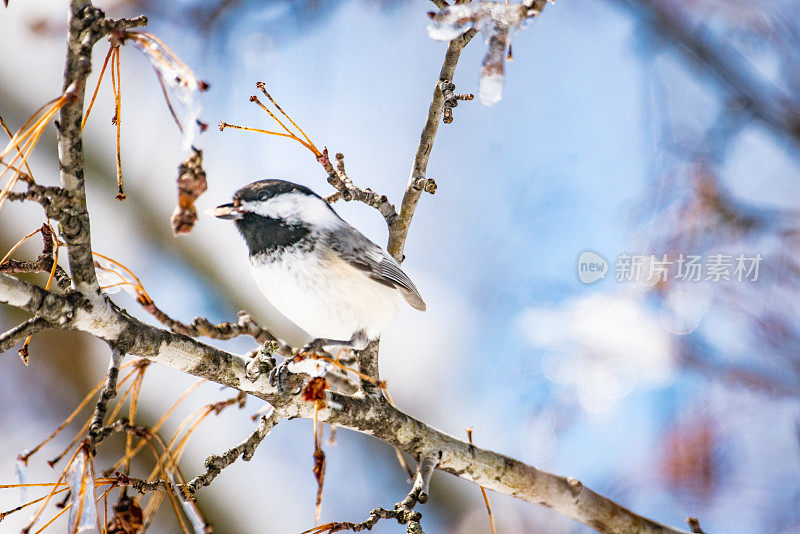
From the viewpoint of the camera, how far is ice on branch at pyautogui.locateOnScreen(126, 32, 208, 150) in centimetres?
38

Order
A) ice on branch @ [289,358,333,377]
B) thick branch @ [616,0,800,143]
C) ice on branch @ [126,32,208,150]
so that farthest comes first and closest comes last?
thick branch @ [616,0,800,143]
ice on branch @ [289,358,333,377]
ice on branch @ [126,32,208,150]

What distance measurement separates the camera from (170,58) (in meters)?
0.39

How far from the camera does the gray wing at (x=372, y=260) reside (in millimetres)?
668

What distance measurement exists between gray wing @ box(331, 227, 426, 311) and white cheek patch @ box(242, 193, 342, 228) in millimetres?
29

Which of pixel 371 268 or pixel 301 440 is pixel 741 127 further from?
pixel 301 440

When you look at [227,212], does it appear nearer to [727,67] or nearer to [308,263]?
[308,263]

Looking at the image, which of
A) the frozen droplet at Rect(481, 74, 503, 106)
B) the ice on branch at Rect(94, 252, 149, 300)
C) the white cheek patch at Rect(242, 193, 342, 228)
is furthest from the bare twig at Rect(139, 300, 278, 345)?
the frozen droplet at Rect(481, 74, 503, 106)

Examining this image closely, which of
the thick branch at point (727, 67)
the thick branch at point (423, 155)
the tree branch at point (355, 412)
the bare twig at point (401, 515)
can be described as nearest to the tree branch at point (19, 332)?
the tree branch at point (355, 412)

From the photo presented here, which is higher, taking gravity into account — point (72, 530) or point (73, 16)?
point (73, 16)

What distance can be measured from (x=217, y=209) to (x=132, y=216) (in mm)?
1034

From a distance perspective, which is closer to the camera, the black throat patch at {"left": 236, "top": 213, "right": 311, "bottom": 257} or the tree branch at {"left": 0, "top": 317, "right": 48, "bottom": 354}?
the tree branch at {"left": 0, "top": 317, "right": 48, "bottom": 354}

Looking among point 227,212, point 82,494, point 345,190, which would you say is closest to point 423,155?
point 345,190

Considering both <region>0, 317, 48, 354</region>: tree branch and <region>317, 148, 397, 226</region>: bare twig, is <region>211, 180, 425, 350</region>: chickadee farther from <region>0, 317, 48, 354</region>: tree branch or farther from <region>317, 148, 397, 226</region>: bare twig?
<region>0, 317, 48, 354</region>: tree branch

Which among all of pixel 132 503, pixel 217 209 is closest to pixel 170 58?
pixel 217 209
